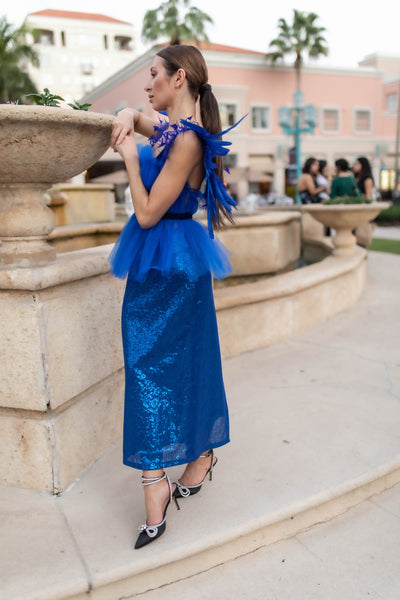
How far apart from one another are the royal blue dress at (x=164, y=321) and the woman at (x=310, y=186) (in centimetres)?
644

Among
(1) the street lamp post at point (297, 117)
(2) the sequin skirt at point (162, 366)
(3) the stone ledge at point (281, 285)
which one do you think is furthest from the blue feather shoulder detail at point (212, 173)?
(1) the street lamp post at point (297, 117)

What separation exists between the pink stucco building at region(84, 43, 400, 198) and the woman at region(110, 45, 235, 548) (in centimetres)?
2734

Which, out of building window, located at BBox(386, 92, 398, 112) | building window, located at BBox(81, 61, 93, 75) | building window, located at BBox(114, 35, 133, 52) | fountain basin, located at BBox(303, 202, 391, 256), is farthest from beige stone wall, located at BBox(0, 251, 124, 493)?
building window, located at BBox(114, 35, 133, 52)

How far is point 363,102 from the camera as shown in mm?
34625

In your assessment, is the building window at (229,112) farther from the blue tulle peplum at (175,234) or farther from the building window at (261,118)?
the blue tulle peplum at (175,234)

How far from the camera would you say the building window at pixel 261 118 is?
31.3 metres

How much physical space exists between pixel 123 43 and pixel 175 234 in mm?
70441

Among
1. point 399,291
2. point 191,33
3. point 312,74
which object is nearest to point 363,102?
point 312,74

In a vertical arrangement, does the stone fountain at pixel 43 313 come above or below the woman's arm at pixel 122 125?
below

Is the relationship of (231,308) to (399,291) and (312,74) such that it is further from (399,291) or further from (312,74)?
(312,74)

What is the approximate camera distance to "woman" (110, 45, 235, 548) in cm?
181

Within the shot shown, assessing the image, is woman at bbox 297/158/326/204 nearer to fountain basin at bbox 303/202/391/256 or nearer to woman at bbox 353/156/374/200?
woman at bbox 353/156/374/200

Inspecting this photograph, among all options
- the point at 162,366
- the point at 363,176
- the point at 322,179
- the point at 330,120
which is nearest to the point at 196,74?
the point at 162,366

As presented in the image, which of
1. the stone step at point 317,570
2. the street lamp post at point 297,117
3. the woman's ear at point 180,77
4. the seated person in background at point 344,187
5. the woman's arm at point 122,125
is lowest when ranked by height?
the stone step at point 317,570
